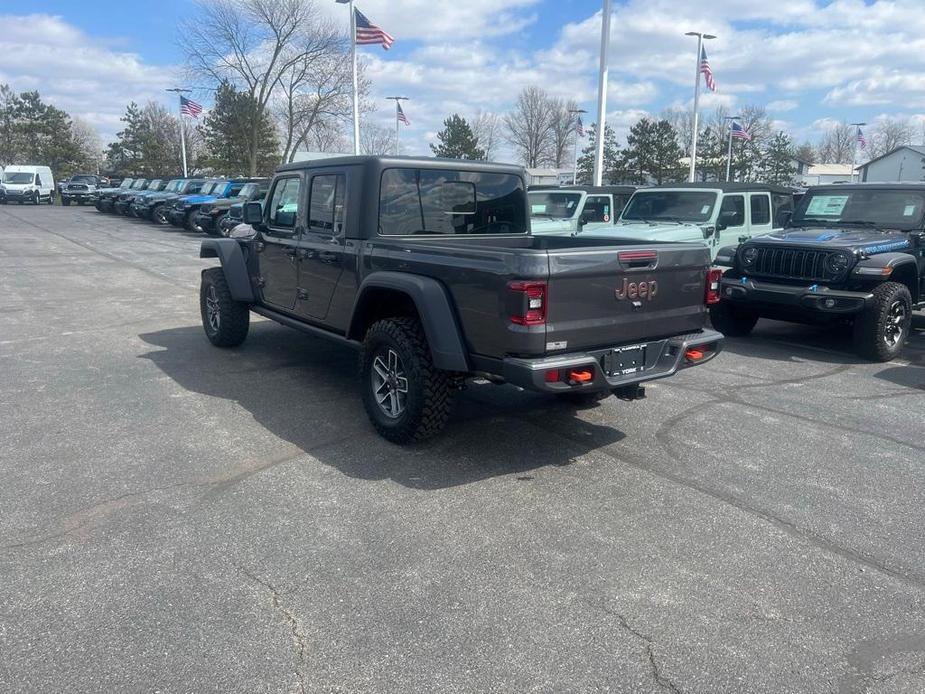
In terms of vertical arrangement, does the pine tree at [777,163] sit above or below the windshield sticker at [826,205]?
above

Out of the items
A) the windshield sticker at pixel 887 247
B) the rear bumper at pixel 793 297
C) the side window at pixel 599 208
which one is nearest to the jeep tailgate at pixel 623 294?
the rear bumper at pixel 793 297

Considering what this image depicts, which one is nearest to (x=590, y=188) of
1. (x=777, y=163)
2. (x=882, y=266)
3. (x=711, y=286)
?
(x=882, y=266)

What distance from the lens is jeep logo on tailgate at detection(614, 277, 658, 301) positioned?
4496 millimetres

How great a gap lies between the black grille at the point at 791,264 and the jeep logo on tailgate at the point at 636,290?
398cm

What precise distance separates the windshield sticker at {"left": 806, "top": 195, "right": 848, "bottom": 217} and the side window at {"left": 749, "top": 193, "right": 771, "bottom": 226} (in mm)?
1742

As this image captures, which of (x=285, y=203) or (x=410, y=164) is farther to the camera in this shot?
(x=285, y=203)

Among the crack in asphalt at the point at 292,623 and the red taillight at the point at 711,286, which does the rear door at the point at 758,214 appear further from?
the crack in asphalt at the point at 292,623

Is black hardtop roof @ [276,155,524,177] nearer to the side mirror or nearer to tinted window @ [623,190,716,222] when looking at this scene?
the side mirror

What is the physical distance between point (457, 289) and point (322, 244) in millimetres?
1786

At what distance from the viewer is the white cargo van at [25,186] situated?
43.4 m

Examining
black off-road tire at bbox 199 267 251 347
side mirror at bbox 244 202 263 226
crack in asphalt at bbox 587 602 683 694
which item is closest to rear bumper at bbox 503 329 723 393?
crack in asphalt at bbox 587 602 683 694

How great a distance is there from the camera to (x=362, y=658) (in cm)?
282

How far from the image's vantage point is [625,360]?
14.8 ft

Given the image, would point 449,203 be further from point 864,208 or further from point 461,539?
point 864,208
